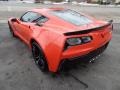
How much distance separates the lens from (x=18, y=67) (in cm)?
Answer: 476

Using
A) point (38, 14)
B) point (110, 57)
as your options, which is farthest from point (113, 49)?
point (38, 14)

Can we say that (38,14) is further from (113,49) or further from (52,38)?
(113,49)

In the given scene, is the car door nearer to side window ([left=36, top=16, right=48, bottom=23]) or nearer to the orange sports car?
the orange sports car

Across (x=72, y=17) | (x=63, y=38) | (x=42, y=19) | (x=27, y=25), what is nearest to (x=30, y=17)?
(x=27, y=25)

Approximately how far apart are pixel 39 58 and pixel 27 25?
3.77 feet

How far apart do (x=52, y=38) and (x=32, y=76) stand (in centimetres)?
103

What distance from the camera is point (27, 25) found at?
519cm

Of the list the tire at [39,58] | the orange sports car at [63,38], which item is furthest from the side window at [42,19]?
the tire at [39,58]

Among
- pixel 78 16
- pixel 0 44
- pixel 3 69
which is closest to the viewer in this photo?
pixel 3 69

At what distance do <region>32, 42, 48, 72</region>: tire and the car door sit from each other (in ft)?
1.51

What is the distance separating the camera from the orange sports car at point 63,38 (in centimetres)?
365

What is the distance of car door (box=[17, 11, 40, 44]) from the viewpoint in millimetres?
5039

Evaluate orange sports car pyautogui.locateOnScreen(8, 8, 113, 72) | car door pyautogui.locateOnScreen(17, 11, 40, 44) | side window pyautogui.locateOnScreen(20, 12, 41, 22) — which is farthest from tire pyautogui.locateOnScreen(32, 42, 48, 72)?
side window pyautogui.locateOnScreen(20, 12, 41, 22)

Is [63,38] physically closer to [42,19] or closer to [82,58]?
[82,58]
